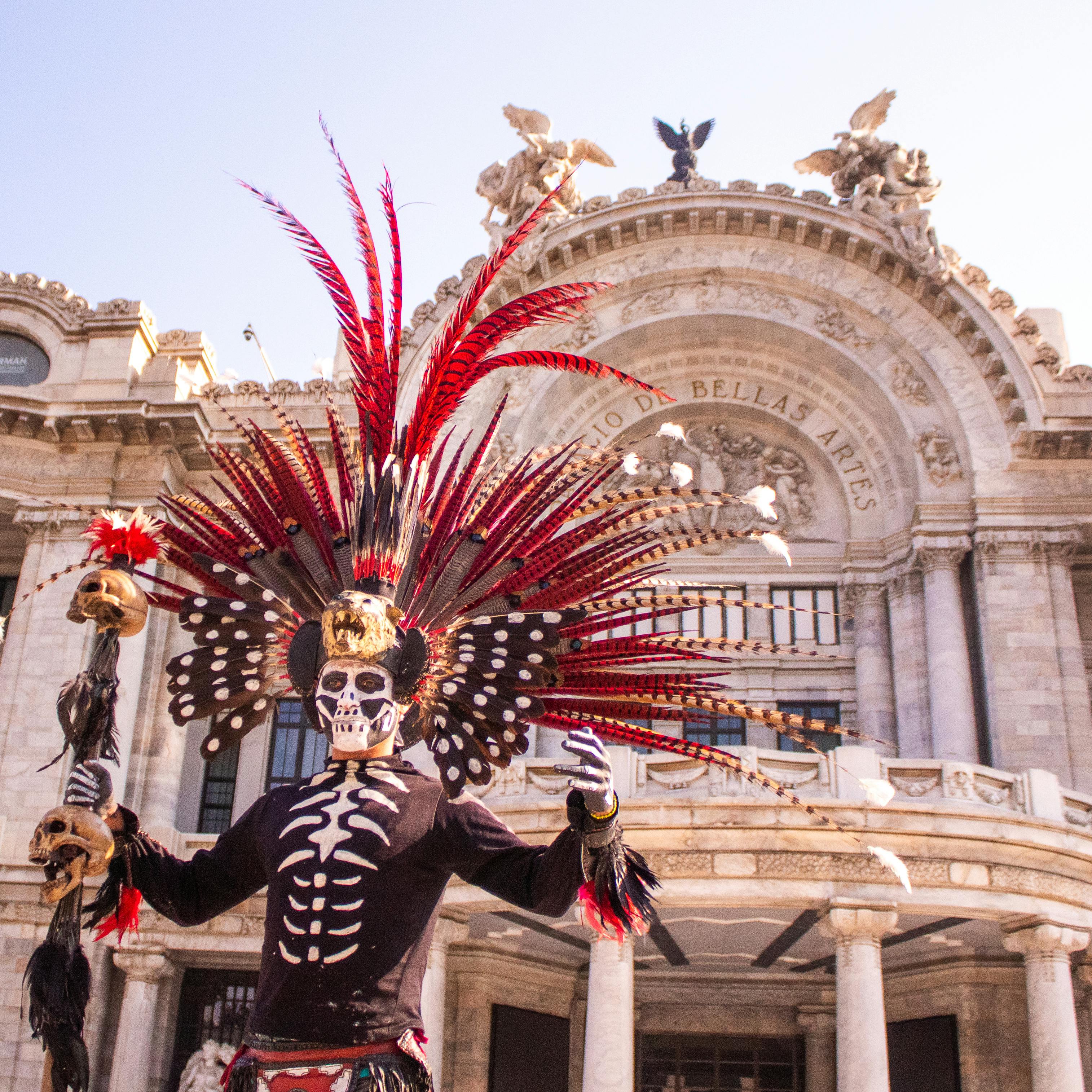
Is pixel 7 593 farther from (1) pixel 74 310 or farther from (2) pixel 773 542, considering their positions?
(2) pixel 773 542

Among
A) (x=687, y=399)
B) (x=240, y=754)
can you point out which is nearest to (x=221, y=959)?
(x=240, y=754)

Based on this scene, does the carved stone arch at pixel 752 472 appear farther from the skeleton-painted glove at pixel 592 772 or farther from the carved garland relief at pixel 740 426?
the skeleton-painted glove at pixel 592 772

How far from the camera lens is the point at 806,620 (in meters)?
25.8

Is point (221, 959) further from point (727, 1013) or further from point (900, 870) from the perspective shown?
point (900, 870)

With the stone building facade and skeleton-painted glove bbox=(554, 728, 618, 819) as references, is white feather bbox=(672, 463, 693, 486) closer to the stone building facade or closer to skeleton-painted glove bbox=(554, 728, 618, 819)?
skeleton-painted glove bbox=(554, 728, 618, 819)

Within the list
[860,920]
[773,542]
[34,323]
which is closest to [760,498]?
[773,542]

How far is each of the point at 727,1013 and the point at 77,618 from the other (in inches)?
771

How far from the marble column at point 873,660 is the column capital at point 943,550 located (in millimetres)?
1634

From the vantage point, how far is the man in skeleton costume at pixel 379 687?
5555 mm

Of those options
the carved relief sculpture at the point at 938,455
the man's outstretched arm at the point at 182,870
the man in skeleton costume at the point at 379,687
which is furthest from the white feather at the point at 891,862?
the carved relief sculpture at the point at 938,455

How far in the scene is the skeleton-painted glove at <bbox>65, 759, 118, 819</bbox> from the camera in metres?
5.77

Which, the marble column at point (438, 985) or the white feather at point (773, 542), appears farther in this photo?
the marble column at point (438, 985)

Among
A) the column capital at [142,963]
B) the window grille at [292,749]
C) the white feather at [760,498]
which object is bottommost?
the column capital at [142,963]

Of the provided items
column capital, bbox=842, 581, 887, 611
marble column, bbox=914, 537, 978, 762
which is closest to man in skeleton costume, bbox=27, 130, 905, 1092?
marble column, bbox=914, 537, 978, 762
